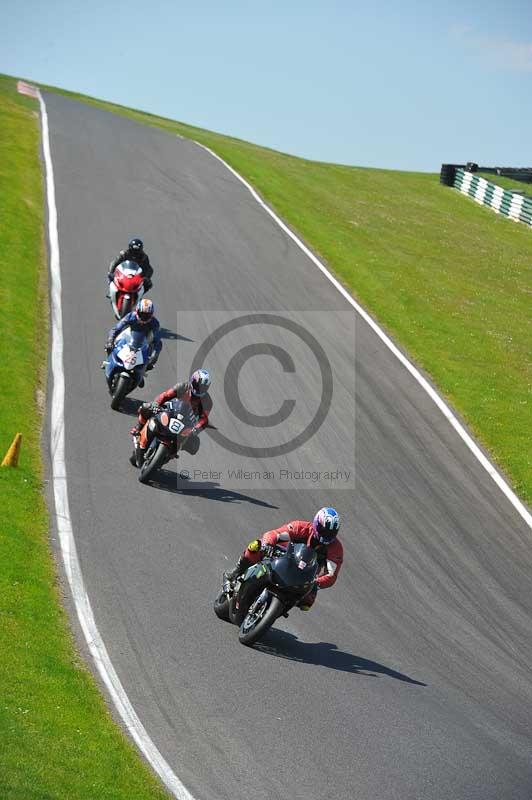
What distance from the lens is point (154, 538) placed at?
48.1ft

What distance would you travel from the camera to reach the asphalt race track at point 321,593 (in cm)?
1023

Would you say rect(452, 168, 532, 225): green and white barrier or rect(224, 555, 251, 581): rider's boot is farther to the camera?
rect(452, 168, 532, 225): green and white barrier

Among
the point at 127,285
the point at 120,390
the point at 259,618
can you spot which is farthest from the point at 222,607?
the point at 127,285

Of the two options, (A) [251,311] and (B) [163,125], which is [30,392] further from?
(B) [163,125]

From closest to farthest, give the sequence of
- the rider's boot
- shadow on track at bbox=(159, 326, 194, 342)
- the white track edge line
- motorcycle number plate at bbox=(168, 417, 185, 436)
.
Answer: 1. the rider's boot
2. motorcycle number plate at bbox=(168, 417, 185, 436)
3. the white track edge line
4. shadow on track at bbox=(159, 326, 194, 342)

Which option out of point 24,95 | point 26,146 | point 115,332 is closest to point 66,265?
point 115,332

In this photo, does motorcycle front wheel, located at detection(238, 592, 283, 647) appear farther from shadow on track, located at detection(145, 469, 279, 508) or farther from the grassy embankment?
the grassy embankment

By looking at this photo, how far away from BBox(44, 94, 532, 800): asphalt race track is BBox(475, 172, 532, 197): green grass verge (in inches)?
1145

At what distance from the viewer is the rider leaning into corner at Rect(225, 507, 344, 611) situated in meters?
12.0

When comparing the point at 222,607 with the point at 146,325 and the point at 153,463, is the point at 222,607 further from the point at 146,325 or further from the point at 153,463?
the point at 146,325

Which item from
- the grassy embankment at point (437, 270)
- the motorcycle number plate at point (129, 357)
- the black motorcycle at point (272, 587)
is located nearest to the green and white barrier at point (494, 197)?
the grassy embankment at point (437, 270)

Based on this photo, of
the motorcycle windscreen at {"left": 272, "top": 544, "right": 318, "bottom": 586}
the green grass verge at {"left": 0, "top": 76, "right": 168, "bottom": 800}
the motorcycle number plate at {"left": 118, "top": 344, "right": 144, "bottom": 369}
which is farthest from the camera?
the motorcycle number plate at {"left": 118, "top": 344, "right": 144, "bottom": 369}

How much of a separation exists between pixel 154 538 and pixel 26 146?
26.8 m

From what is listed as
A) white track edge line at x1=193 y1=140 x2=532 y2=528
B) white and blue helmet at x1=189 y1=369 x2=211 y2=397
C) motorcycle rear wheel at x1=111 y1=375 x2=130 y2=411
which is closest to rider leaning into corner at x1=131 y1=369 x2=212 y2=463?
white and blue helmet at x1=189 y1=369 x2=211 y2=397
